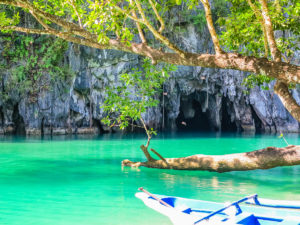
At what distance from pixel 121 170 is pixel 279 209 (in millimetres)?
5215

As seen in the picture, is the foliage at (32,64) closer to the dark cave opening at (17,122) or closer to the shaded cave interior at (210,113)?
the dark cave opening at (17,122)

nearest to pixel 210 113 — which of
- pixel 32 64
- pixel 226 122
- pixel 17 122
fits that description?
pixel 226 122

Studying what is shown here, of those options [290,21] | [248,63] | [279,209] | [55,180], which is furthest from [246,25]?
[55,180]

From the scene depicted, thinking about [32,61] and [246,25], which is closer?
[246,25]

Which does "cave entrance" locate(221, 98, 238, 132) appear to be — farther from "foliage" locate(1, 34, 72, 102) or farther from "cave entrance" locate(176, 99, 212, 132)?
"foliage" locate(1, 34, 72, 102)

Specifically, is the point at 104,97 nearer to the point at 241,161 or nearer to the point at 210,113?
the point at 210,113

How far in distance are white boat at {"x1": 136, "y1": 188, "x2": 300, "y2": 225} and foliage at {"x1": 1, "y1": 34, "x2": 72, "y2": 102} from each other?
19.5 metres

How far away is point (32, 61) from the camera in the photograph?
22328 millimetres

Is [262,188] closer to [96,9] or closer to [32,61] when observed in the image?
[96,9]

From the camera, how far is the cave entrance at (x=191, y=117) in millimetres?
29906

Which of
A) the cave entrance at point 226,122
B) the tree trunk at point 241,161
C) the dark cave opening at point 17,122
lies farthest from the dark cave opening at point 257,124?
the tree trunk at point 241,161

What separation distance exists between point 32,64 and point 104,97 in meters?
5.13

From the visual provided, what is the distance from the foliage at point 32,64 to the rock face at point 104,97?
1.43 feet

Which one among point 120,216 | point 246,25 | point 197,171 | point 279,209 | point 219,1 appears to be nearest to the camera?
point 279,209
